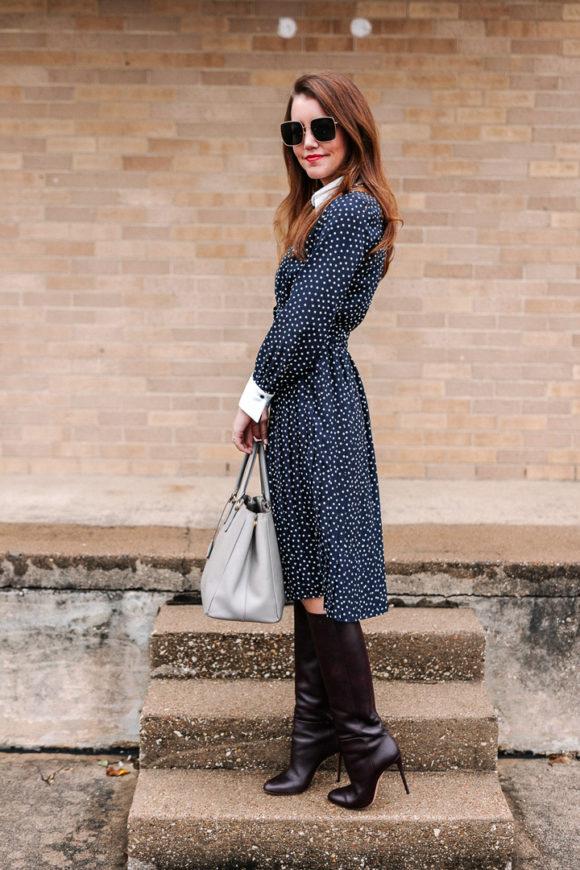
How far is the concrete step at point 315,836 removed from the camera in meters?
2.43

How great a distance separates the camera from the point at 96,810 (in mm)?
2855

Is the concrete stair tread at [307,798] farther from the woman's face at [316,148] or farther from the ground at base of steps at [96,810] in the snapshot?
the woman's face at [316,148]

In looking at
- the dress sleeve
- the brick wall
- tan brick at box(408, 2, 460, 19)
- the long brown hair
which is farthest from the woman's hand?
tan brick at box(408, 2, 460, 19)

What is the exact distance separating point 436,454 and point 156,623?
196cm

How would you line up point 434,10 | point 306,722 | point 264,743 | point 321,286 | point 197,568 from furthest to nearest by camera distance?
point 434,10 → point 197,568 → point 264,743 → point 306,722 → point 321,286

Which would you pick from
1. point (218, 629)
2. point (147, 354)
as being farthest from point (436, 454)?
point (218, 629)

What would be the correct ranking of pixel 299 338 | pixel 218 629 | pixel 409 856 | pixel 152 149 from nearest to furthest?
pixel 299 338 < pixel 409 856 < pixel 218 629 < pixel 152 149

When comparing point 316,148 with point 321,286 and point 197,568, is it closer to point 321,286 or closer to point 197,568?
point 321,286

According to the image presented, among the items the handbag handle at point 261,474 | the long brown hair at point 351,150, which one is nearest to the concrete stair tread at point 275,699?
the handbag handle at point 261,474

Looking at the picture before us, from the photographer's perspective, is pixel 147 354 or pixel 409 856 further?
pixel 147 354

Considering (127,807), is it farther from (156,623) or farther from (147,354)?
(147,354)

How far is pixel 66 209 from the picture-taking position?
4293mm

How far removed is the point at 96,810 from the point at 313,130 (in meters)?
2.27

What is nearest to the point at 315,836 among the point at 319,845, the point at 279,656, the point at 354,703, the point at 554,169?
the point at 319,845
